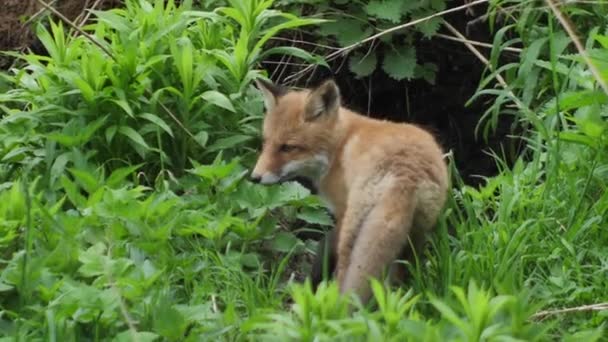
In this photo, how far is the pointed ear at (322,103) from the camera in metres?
6.32

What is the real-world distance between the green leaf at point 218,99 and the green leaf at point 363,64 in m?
1.56

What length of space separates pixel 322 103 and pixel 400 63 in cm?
171

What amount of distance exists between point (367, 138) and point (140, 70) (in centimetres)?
140

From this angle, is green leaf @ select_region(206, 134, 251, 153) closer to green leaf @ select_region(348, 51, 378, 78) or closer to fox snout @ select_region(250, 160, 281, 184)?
fox snout @ select_region(250, 160, 281, 184)

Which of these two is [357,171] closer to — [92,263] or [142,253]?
[142,253]

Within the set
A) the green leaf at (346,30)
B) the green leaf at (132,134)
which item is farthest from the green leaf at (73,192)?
the green leaf at (346,30)

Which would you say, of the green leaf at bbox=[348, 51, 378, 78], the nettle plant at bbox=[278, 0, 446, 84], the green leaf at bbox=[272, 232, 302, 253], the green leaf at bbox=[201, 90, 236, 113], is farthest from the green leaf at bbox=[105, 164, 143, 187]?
the green leaf at bbox=[348, 51, 378, 78]

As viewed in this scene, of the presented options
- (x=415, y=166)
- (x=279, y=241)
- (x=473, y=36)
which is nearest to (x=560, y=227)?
(x=415, y=166)

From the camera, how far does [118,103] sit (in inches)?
252

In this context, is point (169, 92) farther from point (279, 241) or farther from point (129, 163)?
point (279, 241)

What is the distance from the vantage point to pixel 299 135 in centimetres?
637

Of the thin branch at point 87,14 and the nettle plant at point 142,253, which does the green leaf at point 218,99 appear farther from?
the thin branch at point 87,14

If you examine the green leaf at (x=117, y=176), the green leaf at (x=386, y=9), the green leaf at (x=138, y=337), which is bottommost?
the green leaf at (x=138, y=337)

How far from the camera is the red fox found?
5332mm
